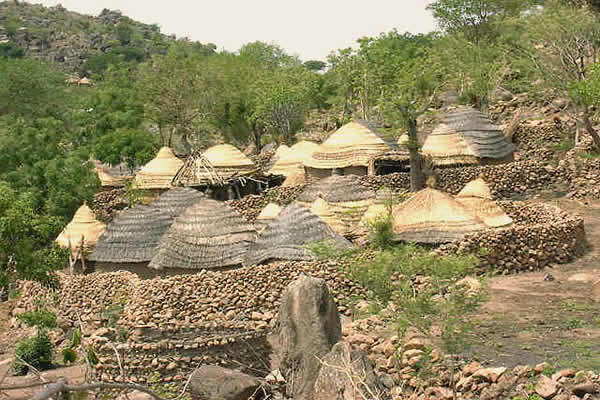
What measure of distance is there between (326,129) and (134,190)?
961 inches

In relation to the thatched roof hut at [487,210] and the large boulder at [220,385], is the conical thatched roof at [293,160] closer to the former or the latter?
the thatched roof hut at [487,210]

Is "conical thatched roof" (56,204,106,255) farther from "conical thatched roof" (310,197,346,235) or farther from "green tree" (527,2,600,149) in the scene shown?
"green tree" (527,2,600,149)

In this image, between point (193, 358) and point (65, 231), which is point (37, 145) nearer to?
point (65, 231)

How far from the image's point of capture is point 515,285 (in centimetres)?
1492

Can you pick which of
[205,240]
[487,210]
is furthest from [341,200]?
[205,240]

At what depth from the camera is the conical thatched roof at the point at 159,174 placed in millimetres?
28469

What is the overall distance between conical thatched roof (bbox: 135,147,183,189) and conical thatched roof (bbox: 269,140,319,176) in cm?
432

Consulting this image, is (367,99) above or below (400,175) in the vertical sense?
above

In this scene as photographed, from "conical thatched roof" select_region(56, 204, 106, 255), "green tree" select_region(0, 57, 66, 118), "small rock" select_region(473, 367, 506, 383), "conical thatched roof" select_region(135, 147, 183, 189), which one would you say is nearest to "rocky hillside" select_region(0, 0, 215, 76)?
"green tree" select_region(0, 57, 66, 118)

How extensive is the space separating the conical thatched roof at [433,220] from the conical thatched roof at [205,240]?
4.00 m

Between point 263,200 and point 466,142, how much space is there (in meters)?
8.29

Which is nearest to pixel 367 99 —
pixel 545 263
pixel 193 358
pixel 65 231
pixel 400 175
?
pixel 400 175

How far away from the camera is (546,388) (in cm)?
858

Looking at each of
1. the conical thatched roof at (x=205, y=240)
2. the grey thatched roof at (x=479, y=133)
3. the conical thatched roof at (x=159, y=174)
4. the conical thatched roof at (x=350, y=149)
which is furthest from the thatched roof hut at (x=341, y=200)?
the conical thatched roof at (x=159, y=174)
